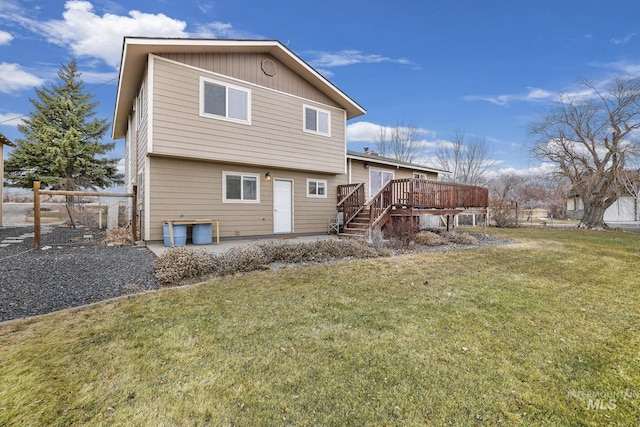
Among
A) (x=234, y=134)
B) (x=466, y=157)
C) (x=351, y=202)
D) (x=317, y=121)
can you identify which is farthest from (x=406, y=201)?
(x=466, y=157)

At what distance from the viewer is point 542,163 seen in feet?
60.7

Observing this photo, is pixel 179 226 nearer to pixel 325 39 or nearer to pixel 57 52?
pixel 325 39

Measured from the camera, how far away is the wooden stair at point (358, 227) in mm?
9809

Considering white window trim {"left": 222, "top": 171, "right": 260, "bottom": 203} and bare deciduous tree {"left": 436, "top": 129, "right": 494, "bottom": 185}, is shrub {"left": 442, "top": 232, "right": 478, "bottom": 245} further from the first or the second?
bare deciduous tree {"left": 436, "top": 129, "right": 494, "bottom": 185}

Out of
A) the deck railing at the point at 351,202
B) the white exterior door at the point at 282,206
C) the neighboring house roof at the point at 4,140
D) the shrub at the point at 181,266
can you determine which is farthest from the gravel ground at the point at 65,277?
the neighboring house roof at the point at 4,140

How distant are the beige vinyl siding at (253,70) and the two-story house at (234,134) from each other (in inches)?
1.3

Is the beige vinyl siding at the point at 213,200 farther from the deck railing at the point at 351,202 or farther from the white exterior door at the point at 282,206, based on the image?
the deck railing at the point at 351,202

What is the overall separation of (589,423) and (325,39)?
704 inches

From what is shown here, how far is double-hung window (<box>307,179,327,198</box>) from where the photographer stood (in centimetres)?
1164

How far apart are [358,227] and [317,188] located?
2540 millimetres

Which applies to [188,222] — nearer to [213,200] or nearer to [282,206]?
[213,200]

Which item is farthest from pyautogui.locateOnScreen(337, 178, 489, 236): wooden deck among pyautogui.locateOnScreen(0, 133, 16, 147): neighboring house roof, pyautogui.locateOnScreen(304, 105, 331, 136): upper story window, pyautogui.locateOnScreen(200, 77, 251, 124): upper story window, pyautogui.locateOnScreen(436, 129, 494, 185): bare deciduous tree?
pyautogui.locateOnScreen(436, 129, 494, 185): bare deciduous tree

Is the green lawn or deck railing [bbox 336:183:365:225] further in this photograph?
deck railing [bbox 336:183:365:225]

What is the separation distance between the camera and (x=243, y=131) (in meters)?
9.38
